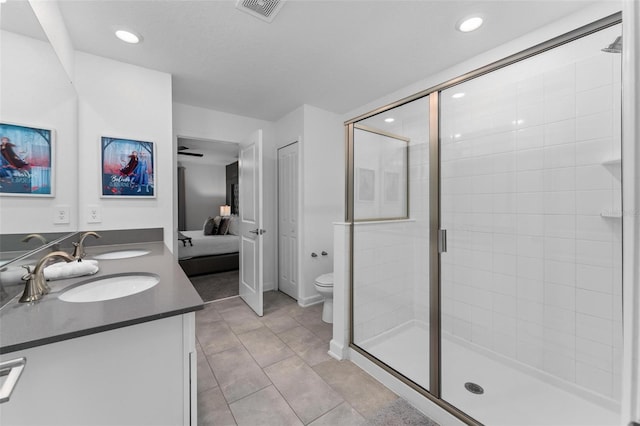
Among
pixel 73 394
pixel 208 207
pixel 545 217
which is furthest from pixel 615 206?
pixel 208 207

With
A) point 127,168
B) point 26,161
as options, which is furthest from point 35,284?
point 127,168

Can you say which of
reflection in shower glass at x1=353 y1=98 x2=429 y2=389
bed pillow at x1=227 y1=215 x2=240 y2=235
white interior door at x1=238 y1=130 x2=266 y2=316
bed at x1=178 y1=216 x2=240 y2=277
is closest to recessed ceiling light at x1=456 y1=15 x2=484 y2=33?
reflection in shower glass at x1=353 y1=98 x2=429 y2=389

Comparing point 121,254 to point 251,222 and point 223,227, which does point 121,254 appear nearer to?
point 251,222

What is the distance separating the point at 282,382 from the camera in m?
1.77

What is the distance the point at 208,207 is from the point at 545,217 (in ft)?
24.6

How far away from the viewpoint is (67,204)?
167 centimetres

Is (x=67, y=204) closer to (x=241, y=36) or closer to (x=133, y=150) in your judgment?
(x=133, y=150)

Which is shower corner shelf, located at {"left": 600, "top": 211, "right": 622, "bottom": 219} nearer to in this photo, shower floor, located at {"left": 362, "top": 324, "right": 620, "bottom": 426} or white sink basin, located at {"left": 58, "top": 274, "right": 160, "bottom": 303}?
shower floor, located at {"left": 362, "top": 324, "right": 620, "bottom": 426}

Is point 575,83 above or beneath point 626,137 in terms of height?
above

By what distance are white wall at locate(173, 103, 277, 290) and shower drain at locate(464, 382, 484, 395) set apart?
265 cm

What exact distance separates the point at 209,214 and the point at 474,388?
24.1 feet

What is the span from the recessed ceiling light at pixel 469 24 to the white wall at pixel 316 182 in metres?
1.79

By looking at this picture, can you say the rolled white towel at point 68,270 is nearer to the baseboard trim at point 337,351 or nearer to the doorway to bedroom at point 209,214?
the baseboard trim at point 337,351

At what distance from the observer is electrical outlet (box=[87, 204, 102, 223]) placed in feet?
6.66
